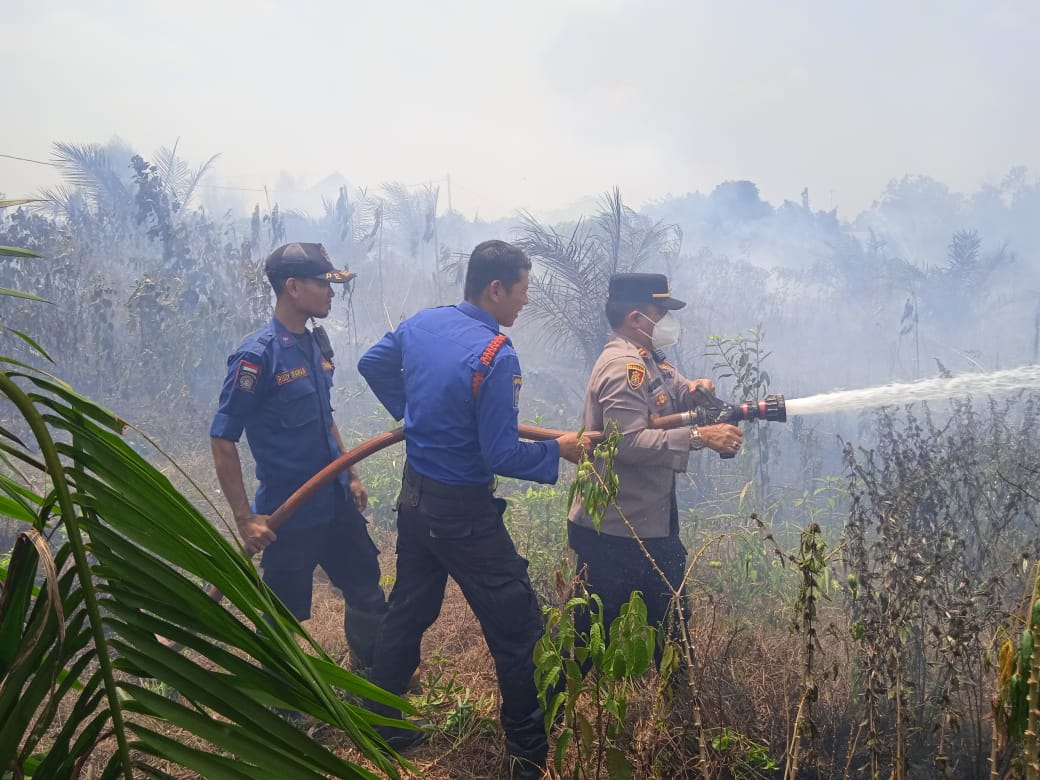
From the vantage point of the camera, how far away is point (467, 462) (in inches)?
125

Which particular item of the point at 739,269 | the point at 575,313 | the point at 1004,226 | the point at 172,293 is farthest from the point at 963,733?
the point at 1004,226

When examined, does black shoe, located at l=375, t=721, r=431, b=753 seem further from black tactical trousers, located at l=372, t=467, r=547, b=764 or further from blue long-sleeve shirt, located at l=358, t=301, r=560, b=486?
blue long-sleeve shirt, located at l=358, t=301, r=560, b=486

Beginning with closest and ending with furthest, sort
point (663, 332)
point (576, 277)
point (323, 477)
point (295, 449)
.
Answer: point (323, 477)
point (295, 449)
point (663, 332)
point (576, 277)

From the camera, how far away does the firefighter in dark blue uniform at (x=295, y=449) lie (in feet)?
11.8

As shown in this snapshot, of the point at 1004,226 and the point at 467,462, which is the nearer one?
the point at 467,462

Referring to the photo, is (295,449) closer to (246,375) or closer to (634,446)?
(246,375)

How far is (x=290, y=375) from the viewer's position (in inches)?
148

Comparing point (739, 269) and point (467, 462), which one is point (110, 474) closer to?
point (467, 462)

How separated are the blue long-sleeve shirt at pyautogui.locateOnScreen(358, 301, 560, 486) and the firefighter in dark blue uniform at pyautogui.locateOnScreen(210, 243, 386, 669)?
0.77 metres

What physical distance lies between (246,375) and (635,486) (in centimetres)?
197

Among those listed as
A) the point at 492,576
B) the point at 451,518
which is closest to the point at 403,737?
the point at 492,576

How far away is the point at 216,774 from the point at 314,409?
337 centimetres

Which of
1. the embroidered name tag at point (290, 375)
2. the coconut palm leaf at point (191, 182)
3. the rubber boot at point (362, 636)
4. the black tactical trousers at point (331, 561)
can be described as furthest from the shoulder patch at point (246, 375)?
the coconut palm leaf at point (191, 182)

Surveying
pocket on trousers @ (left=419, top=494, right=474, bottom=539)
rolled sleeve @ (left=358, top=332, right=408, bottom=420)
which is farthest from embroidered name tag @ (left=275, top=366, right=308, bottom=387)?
pocket on trousers @ (left=419, top=494, right=474, bottom=539)
